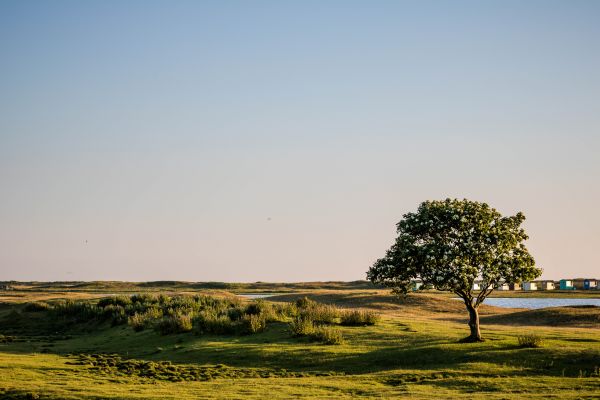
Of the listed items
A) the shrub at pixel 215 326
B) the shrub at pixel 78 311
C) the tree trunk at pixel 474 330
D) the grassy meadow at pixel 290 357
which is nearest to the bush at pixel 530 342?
the grassy meadow at pixel 290 357

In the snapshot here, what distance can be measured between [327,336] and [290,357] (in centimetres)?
450

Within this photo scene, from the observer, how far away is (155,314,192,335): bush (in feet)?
159

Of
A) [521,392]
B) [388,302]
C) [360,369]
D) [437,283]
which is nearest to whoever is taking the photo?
[521,392]

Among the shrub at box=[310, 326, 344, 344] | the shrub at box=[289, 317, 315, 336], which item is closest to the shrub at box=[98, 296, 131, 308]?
the shrub at box=[289, 317, 315, 336]

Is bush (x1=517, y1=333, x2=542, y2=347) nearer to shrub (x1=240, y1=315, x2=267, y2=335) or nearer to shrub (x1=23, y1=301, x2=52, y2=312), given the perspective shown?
shrub (x1=240, y1=315, x2=267, y2=335)

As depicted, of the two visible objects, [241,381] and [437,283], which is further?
[437,283]

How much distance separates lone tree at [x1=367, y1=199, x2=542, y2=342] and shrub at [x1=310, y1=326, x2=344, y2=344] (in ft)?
16.0

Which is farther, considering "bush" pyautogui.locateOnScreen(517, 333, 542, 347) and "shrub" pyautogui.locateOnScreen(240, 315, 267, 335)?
"shrub" pyautogui.locateOnScreen(240, 315, 267, 335)

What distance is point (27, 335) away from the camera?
2261 inches

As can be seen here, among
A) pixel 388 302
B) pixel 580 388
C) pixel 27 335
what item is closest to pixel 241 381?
pixel 580 388

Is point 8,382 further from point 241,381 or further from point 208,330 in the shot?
point 208,330

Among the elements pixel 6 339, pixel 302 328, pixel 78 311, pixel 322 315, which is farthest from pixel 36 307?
pixel 302 328

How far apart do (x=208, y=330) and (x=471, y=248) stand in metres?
20.7

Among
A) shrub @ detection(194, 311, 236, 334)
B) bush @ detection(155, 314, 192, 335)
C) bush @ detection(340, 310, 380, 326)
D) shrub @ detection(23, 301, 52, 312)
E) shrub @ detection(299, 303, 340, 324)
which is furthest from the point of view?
shrub @ detection(23, 301, 52, 312)
